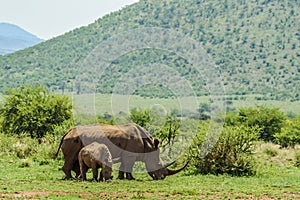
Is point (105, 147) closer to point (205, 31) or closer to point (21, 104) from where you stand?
point (21, 104)

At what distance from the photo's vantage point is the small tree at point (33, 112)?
36.5 meters

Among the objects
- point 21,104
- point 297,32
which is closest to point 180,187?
point 21,104

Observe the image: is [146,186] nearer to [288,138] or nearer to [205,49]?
[288,138]

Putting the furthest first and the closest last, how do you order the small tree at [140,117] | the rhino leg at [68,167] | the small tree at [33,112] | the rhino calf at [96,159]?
the small tree at [33,112], the small tree at [140,117], the rhino leg at [68,167], the rhino calf at [96,159]

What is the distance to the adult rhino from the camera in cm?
2091

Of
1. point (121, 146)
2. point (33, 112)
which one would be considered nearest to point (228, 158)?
point (121, 146)

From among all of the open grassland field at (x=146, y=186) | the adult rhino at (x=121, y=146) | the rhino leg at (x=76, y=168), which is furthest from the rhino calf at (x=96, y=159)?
the rhino leg at (x=76, y=168)

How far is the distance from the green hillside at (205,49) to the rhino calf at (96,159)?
6774 centimetres

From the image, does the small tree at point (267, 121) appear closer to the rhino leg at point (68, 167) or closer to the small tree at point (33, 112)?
the small tree at point (33, 112)

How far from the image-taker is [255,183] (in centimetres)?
2034

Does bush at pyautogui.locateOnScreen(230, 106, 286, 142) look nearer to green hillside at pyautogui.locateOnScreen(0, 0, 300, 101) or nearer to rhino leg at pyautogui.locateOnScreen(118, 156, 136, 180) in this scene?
rhino leg at pyautogui.locateOnScreen(118, 156, 136, 180)

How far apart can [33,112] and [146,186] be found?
19171mm

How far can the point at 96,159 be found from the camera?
19609 millimetres

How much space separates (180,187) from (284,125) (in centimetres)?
3130
